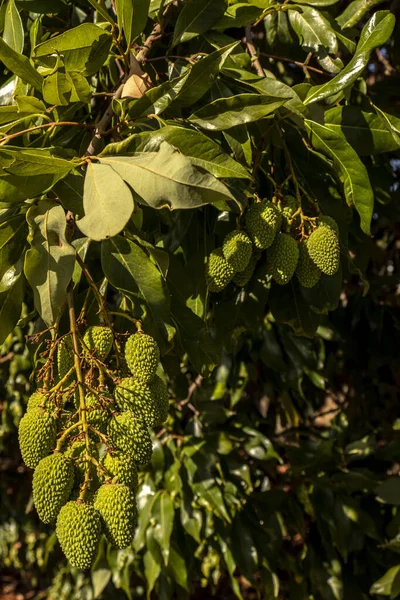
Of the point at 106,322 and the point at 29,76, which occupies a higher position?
the point at 29,76

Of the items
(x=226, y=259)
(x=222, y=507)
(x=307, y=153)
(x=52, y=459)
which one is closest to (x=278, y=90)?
(x=307, y=153)

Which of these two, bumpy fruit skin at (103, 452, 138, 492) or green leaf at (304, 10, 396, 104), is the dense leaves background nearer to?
green leaf at (304, 10, 396, 104)

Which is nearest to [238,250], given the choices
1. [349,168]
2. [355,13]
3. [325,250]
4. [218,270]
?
[218,270]

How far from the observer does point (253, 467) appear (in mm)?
2658

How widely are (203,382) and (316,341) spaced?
0.43m

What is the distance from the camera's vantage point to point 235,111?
1.27 metres

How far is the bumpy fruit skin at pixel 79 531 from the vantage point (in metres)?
1.04

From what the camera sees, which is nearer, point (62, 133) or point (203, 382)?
point (62, 133)

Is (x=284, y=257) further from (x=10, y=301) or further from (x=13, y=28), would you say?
(x=13, y=28)

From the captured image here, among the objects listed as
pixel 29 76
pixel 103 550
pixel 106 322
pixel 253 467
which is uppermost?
pixel 29 76

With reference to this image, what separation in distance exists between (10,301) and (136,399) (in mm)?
293

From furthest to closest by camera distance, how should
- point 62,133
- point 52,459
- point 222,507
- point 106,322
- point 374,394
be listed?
1. point 374,394
2. point 222,507
3. point 62,133
4. point 106,322
5. point 52,459

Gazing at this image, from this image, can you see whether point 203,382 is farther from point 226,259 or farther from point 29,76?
point 29,76

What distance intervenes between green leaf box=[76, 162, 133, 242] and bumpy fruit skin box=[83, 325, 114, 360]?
9.4 inches
